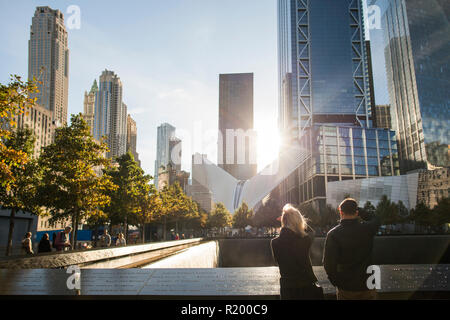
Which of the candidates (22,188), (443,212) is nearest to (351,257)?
(22,188)

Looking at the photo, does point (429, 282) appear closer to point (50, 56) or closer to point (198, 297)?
point (198, 297)

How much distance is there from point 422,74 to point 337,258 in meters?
124

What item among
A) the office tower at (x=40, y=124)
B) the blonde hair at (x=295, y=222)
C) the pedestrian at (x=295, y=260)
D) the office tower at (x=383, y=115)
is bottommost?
the pedestrian at (x=295, y=260)

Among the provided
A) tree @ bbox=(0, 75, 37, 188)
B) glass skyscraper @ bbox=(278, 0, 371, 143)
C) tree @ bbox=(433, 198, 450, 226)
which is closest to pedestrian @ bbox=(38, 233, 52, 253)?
tree @ bbox=(0, 75, 37, 188)

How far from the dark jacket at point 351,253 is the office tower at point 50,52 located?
194435 mm

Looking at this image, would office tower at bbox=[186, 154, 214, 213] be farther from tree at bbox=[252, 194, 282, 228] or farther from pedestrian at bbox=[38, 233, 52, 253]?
pedestrian at bbox=[38, 233, 52, 253]

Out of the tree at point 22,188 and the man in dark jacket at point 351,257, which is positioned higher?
the tree at point 22,188

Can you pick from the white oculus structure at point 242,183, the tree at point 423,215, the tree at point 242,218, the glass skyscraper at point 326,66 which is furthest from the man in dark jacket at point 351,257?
the glass skyscraper at point 326,66

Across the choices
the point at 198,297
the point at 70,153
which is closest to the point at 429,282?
the point at 198,297

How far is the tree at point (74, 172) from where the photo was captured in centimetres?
1692

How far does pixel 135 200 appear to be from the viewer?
89.4 feet

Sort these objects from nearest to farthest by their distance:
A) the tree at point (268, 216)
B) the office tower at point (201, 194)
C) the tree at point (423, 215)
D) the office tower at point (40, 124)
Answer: the tree at point (423, 215)
the tree at point (268, 216)
the office tower at point (40, 124)
the office tower at point (201, 194)

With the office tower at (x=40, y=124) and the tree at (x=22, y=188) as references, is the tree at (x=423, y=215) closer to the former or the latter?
the tree at (x=22, y=188)
